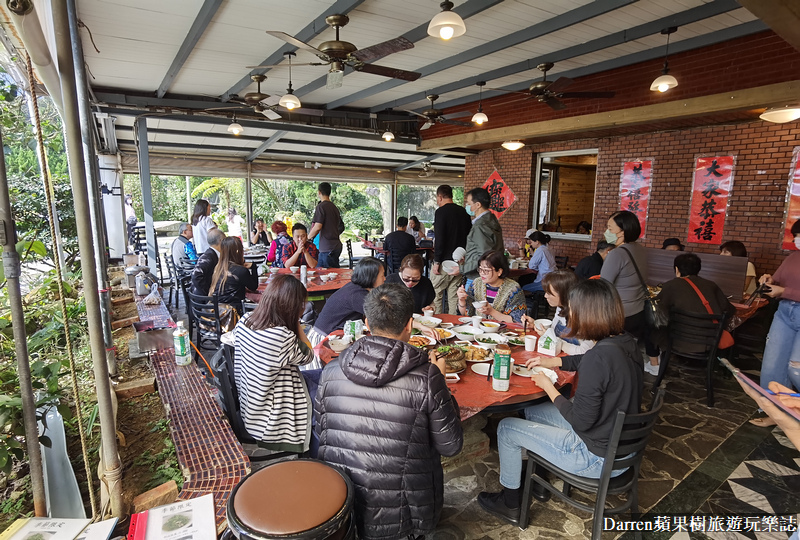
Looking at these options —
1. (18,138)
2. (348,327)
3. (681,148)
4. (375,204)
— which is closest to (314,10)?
(18,138)

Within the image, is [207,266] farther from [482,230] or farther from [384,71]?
[482,230]

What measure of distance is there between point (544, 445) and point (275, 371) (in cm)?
146

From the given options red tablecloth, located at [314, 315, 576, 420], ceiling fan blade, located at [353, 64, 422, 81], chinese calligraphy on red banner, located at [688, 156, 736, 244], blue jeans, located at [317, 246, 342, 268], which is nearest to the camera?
red tablecloth, located at [314, 315, 576, 420]

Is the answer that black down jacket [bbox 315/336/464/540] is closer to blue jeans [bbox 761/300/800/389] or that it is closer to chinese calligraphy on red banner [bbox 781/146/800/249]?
blue jeans [bbox 761/300/800/389]

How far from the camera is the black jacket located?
459cm

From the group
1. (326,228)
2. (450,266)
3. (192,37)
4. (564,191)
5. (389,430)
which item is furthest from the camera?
(564,191)

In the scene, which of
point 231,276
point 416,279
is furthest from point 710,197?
point 231,276

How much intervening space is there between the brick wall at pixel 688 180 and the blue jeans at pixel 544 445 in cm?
601

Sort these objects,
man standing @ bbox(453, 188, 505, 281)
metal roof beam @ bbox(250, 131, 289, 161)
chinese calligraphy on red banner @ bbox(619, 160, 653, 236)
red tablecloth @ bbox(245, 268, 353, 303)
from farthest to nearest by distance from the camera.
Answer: metal roof beam @ bbox(250, 131, 289, 161) < chinese calligraphy on red banner @ bbox(619, 160, 653, 236) < man standing @ bbox(453, 188, 505, 281) < red tablecloth @ bbox(245, 268, 353, 303)

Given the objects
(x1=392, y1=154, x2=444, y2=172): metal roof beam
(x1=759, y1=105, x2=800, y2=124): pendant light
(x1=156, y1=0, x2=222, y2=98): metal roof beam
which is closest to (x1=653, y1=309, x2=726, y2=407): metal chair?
(x1=759, y1=105, x2=800, y2=124): pendant light

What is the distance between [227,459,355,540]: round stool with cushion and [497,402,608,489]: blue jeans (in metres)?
1.18

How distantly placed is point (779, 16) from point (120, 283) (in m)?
6.55

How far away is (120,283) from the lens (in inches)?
203

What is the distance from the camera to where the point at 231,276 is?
4.32 m
